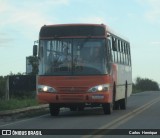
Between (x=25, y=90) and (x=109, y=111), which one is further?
(x=25, y=90)

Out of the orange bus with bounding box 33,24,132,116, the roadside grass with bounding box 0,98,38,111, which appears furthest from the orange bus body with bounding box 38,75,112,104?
the roadside grass with bounding box 0,98,38,111

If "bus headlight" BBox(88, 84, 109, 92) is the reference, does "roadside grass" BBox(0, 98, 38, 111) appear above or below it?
below

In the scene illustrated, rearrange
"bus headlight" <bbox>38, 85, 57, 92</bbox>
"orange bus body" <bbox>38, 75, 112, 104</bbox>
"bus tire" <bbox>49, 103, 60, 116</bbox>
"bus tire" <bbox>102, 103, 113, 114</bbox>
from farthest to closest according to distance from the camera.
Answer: "bus tire" <bbox>49, 103, 60, 116</bbox> < "bus tire" <bbox>102, 103, 113, 114</bbox> < "bus headlight" <bbox>38, 85, 57, 92</bbox> < "orange bus body" <bbox>38, 75, 112, 104</bbox>

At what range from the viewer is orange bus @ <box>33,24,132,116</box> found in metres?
22.2

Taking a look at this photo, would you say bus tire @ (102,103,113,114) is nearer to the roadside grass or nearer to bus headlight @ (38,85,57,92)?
bus headlight @ (38,85,57,92)

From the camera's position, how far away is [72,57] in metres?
22.5

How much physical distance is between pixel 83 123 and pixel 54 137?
14.2 ft

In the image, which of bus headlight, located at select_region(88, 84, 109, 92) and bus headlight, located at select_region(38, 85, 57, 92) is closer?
bus headlight, located at select_region(88, 84, 109, 92)

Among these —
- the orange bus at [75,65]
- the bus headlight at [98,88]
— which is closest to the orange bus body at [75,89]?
the orange bus at [75,65]

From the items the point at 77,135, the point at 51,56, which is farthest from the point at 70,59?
the point at 77,135

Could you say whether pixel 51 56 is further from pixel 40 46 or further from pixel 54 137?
pixel 54 137

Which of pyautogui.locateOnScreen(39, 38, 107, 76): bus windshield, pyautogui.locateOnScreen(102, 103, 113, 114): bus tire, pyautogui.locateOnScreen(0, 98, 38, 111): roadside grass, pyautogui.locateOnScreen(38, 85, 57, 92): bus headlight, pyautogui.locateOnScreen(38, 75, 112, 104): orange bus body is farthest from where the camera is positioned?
pyautogui.locateOnScreen(0, 98, 38, 111): roadside grass

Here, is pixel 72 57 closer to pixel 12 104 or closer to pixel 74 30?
pixel 74 30

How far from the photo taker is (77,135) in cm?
1570
